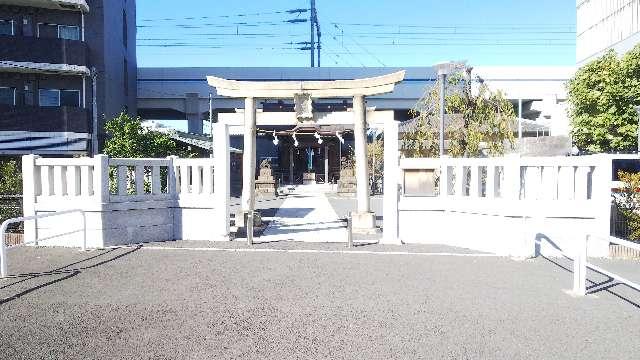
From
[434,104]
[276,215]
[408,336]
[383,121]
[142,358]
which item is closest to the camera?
[142,358]

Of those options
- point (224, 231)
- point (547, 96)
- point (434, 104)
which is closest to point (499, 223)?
point (224, 231)

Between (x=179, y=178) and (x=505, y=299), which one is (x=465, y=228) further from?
(x=179, y=178)

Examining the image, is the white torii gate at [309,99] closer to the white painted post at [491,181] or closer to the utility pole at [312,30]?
the white painted post at [491,181]

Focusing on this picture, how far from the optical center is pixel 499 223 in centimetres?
782

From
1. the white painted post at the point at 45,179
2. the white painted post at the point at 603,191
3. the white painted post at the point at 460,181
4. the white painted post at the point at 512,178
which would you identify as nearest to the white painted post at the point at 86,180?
the white painted post at the point at 45,179

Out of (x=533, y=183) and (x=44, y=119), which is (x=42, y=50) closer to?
(x=44, y=119)

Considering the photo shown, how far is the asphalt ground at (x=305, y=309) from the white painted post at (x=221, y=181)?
1725 mm

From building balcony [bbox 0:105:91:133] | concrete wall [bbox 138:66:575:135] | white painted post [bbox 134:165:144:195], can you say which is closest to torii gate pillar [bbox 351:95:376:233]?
white painted post [bbox 134:165:144:195]

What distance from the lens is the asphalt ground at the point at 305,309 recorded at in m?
3.79

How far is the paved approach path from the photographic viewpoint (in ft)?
31.3

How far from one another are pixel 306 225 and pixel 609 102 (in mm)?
17690

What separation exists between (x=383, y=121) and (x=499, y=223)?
12.0 feet

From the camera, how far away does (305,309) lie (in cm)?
481

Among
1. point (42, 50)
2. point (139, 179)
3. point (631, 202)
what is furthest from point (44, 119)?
point (631, 202)
